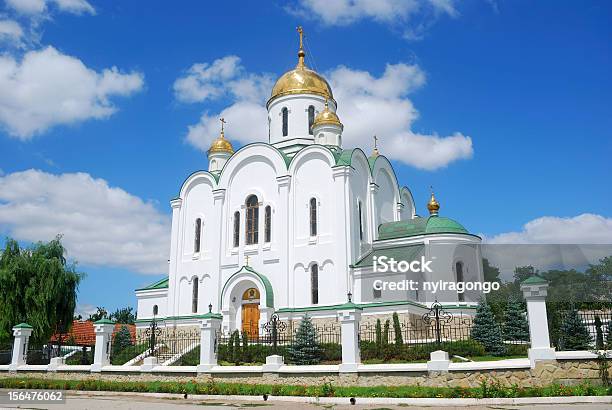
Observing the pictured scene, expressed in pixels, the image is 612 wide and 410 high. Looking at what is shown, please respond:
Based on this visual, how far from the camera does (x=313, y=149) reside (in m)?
24.3

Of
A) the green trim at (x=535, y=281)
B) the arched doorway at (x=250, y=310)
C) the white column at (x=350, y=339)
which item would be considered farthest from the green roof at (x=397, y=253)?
the green trim at (x=535, y=281)

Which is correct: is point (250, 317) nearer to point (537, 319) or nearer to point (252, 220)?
point (252, 220)

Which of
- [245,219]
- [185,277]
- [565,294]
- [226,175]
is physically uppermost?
[226,175]

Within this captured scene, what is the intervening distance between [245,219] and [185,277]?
13.6 ft

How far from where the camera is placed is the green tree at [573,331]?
52.0 ft

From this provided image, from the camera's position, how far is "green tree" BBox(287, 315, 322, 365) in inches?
616

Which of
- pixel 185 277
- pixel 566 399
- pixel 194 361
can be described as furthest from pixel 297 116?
pixel 566 399

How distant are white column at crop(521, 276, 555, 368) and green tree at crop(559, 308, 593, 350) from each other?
5940 millimetres

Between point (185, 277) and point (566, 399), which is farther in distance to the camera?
point (185, 277)

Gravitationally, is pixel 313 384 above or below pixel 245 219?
below

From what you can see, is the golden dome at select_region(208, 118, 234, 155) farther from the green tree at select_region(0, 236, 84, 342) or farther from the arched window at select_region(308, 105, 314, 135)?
the green tree at select_region(0, 236, 84, 342)

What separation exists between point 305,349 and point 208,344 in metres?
2.92

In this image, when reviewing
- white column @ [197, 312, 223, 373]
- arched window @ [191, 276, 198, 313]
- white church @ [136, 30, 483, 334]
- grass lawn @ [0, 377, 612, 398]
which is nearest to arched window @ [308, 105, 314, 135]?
white church @ [136, 30, 483, 334]

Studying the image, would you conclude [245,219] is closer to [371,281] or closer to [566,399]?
[371,281]
